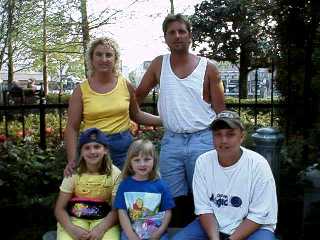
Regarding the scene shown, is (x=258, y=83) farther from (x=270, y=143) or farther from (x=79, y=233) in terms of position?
(x=79, y=233)

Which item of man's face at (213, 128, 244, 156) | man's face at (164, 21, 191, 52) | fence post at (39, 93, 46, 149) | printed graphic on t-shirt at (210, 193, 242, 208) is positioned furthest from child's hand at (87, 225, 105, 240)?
fence post at (39, 93, 46, 149)

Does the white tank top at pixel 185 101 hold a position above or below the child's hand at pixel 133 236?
above

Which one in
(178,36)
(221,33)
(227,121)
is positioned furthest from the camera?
(221,33)

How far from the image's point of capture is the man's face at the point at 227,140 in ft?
9.20

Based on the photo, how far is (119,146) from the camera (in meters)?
3.20

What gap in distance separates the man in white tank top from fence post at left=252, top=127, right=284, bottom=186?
2.15ft

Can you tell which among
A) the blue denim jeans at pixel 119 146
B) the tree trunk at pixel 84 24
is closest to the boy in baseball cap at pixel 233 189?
the blue denim jeans at pixel 119 146

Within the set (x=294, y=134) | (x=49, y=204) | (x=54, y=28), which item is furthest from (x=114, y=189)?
(x=54, y=28)

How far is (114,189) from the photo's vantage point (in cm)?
314

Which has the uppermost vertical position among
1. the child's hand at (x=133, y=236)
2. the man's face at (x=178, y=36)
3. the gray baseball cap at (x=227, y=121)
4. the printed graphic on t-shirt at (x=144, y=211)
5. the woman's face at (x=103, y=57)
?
the man's face at (x=178, y=36)

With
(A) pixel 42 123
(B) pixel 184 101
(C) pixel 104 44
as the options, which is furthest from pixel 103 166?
(A) pixel 42 123

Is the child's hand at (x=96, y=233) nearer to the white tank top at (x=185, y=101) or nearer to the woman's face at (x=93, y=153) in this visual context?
the woman's face at (x=93, y=153)

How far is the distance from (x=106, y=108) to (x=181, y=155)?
579 millimetres

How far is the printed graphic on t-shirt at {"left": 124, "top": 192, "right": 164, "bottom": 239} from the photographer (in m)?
3.01
